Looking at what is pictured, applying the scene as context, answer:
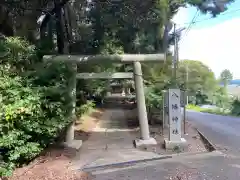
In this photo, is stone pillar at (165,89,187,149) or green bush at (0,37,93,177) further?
stone pillar at (165,89,187,149)

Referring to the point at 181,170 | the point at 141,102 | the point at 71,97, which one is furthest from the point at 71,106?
the point at 181,170

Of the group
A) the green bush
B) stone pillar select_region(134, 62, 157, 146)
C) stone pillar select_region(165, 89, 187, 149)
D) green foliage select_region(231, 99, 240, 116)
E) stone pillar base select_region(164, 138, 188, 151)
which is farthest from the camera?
green foliage select_region(231, 99, 240, 116)

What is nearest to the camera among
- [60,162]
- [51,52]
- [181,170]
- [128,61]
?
[181,170]

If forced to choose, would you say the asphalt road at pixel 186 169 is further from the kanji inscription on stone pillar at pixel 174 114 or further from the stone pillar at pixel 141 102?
the stone pillar at pixel 141 102

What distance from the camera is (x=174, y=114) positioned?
7.79 metres

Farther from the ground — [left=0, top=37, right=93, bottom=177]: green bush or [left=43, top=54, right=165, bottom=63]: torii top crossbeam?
[left=43, top=54, right=165, bottom=63]: torii top crossbeam

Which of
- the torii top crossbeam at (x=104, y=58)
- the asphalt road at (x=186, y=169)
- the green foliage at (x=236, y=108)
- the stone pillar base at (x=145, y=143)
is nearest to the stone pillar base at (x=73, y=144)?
the stone pillar base at (x=145, y=143)

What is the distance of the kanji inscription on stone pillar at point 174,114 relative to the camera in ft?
25.5

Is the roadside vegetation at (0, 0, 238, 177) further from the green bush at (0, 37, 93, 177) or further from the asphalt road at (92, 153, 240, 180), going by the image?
the asphalt road at (92, 153, 240, 180)

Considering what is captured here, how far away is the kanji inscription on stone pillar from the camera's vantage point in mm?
7773

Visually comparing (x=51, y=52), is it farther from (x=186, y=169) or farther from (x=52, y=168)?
(x=186, y=169)

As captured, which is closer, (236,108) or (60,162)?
(60,162)

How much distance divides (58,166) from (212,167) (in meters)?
3.49

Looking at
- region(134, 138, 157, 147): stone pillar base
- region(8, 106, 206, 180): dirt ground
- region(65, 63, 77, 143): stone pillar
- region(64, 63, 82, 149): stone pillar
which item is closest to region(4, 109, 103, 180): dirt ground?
region(8, 106, 206, 180): dirt ground
